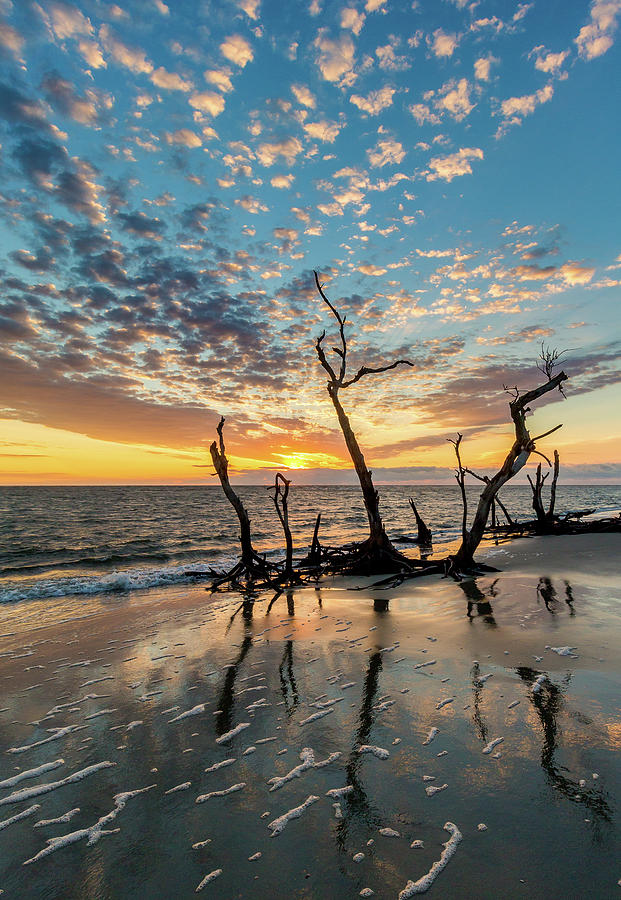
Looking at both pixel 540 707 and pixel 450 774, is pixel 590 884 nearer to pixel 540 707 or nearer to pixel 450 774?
pixel 450 774

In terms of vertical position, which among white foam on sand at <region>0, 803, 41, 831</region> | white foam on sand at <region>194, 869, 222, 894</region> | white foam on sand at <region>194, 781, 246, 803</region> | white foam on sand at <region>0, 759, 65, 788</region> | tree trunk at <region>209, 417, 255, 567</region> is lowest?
white foam on sand at <region>0, 759, 65, 788</region>

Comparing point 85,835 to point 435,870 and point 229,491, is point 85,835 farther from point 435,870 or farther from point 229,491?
point 229,491

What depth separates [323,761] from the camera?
4414 mm

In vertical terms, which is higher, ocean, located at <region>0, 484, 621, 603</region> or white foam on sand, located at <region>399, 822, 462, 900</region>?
white foam on sand, located at <region>399, 822, 462, 900</region>

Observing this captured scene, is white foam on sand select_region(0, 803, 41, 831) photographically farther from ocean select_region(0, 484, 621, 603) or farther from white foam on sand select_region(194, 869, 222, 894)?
ocean select_region(0, 484, 621, 603)

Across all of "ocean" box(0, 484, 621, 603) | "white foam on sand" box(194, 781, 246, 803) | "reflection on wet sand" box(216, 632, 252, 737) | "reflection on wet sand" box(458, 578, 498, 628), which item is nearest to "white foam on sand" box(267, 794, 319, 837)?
"white foam on sand" box(194, 781, 246, 803)

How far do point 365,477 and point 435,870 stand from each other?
13173 mm

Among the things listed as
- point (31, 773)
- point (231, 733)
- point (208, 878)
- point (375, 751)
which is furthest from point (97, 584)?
point (208, 878)

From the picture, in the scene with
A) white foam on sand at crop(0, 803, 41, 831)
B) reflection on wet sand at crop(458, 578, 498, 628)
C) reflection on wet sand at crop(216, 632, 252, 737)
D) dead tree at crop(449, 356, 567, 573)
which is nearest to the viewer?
white foam on sand at crop(0, 803, 41, 831)

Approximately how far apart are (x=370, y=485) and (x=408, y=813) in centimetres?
1260

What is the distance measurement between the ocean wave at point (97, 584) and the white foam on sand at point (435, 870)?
16.0 meters

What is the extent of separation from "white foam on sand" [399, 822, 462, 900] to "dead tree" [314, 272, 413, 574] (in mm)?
12453

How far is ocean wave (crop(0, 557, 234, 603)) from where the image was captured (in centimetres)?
1598

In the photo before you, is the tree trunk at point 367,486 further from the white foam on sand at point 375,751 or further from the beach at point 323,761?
the white foam on sand at point 375,751
